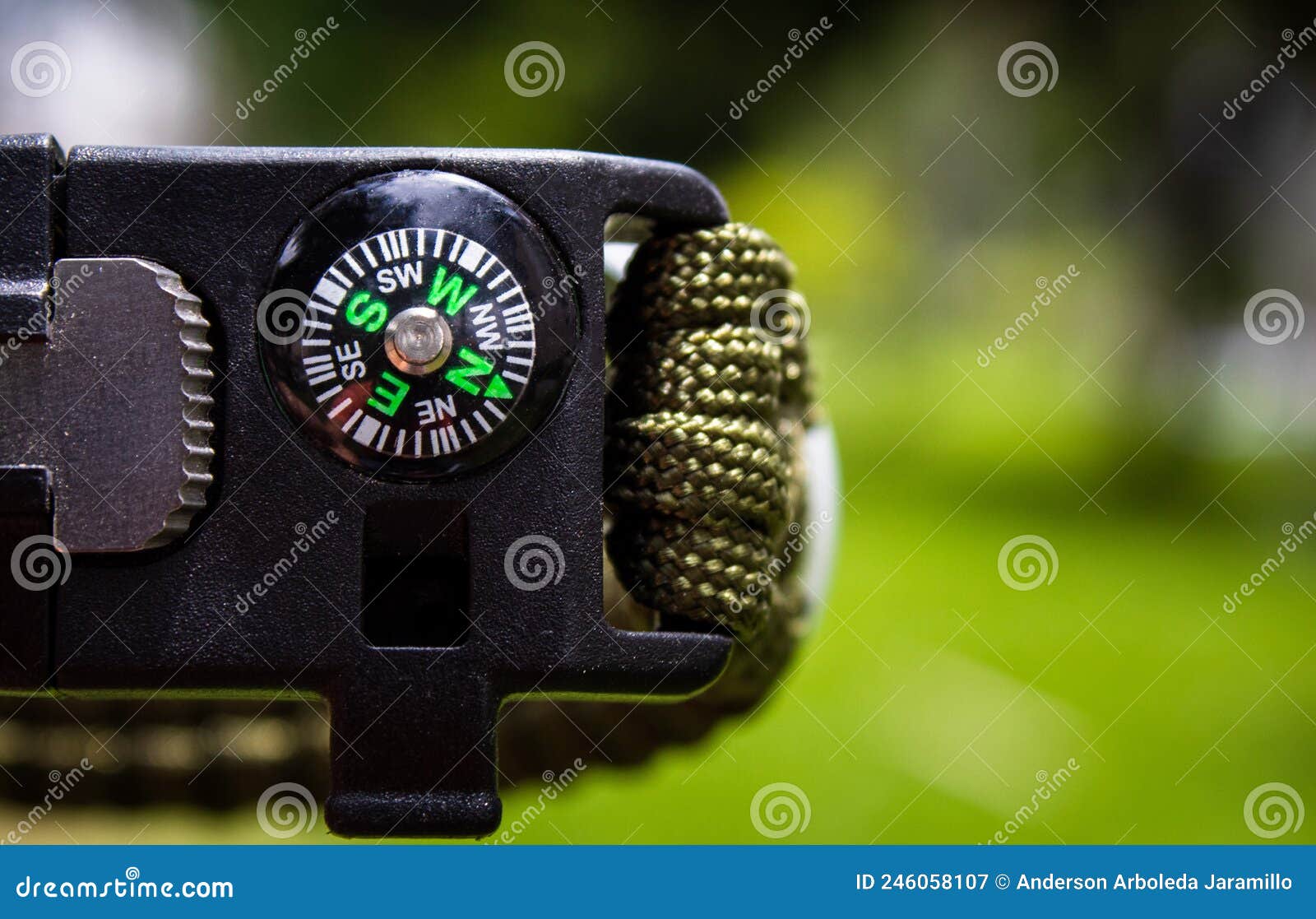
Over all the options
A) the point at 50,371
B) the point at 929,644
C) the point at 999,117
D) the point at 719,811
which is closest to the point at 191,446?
the point at 50,371

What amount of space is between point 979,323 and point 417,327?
5.72 feet

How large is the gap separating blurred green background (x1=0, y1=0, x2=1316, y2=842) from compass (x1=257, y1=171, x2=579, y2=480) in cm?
38

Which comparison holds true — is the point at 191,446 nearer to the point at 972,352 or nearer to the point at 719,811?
the point at 719,811

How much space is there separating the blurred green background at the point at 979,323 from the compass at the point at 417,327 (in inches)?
14.8

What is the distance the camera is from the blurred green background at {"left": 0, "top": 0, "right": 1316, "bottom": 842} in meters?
1.05

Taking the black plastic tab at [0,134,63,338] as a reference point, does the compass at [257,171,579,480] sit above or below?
above

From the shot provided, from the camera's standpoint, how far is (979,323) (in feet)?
6.37

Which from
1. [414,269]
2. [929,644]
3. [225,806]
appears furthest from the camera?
[929,644]

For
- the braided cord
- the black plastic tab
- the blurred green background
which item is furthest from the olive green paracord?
the blurred green background

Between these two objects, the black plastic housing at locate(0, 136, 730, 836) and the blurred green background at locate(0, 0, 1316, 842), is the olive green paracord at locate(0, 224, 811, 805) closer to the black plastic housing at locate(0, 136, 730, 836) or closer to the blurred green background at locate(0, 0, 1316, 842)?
the black plastic housing at locate(0, 136, 730, 836)

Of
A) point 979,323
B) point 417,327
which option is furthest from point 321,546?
point 979,323

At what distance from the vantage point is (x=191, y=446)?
1.02 feet

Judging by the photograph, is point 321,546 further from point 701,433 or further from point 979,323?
point 979,323

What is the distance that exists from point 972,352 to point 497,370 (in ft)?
5.59
